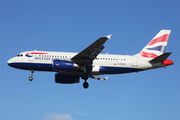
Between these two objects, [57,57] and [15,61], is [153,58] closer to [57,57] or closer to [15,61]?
[57,57]

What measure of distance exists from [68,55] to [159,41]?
14.1 metres

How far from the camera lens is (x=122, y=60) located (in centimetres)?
4247

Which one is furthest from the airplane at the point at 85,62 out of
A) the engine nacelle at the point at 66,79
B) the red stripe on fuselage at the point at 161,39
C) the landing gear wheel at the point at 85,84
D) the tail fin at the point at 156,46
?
the red stripe on fuselage at the point at 161,39

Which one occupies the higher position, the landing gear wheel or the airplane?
the airplane

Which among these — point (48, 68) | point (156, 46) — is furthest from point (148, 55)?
point (48, 68)

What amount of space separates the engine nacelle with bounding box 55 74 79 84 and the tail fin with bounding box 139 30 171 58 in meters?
10.5

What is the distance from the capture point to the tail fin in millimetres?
44453

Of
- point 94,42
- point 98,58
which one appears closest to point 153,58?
point 98,58

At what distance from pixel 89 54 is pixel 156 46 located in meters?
11.5

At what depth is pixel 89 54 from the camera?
39.6 m

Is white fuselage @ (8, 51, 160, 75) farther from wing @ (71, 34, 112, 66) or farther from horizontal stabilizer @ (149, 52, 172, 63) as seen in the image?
wing @ (71, 34, 112, 66)

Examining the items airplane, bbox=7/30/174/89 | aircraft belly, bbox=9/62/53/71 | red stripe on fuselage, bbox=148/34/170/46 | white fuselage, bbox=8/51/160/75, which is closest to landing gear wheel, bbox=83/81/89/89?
airplane, bbox=7/30/174/89

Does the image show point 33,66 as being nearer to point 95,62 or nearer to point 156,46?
point 95,62

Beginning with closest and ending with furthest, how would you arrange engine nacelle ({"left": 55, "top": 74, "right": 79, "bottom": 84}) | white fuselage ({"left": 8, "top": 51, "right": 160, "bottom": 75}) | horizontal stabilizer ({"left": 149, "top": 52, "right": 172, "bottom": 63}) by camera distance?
horizontal stabilizer ({"left": 149, "top": 52, "right": 172, "bottom": 63})
white fuselage ({"left": 8, "top": 51, "right": 160, "bottom": 75})
engine nacelle ({"left": 55, "top": 74, "right": 79, "bottom": 84})
